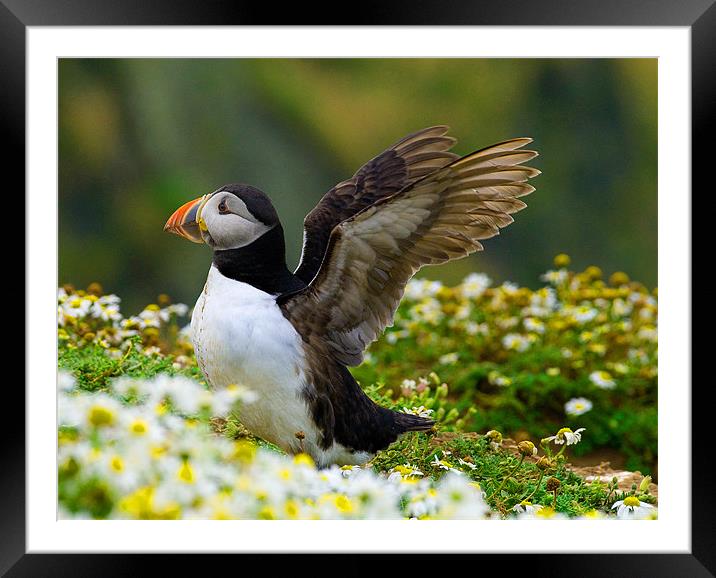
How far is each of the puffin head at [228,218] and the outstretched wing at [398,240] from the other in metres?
0.24

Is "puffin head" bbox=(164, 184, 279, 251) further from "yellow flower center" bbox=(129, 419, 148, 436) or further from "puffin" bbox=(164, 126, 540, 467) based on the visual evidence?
"yellow flower center" bbox=(129, 419, 148, 436)

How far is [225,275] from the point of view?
3057 mm

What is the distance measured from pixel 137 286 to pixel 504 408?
2.23m

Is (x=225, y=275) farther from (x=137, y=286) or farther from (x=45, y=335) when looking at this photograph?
(x=137, y=286)

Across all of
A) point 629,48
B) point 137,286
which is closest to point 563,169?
point 137,286

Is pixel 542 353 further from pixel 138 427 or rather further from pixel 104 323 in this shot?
pixel 138 427

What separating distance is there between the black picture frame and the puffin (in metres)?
0.40

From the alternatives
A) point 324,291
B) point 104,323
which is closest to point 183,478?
point 324,291

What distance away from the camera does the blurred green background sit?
5641 millimetres

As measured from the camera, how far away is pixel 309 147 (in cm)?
614

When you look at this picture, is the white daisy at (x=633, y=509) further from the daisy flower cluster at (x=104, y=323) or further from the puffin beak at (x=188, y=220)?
the daisy flower cluster at (x=104, y=323)

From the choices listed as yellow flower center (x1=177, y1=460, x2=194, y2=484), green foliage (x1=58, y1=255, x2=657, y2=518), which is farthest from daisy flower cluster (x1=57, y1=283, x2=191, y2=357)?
yellow flower center (x1=177, y1=460, x2=194, y2=484)

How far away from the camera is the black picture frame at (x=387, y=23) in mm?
2631

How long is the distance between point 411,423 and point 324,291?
56 centimetres
